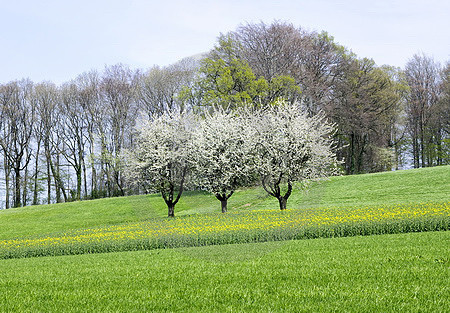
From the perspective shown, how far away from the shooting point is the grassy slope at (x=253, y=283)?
5699mm

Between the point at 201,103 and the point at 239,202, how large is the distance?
13895 millimetres

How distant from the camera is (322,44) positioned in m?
45.5

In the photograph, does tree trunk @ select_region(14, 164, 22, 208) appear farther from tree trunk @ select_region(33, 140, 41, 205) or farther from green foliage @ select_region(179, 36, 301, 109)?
green foliage @ select_region(179, 36, 301, 109)

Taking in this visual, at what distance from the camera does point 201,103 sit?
43469 millimetres

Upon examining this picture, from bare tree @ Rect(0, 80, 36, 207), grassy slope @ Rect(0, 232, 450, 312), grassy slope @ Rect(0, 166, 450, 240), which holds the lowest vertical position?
grassy slope @ Rect(0, 166, 450, 240)

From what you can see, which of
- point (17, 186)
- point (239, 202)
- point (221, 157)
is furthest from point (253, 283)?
point (17, 186)

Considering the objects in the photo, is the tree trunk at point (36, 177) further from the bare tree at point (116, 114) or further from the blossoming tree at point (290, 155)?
the blossoming tree at point (290, 155)

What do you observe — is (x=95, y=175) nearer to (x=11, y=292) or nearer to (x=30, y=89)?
(x=30, y=89)

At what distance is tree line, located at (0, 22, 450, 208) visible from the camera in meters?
42.6

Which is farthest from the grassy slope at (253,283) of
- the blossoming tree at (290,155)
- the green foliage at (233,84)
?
the green foliage at (233,84)

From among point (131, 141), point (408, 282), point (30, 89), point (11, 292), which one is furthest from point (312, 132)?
point (30, 89)

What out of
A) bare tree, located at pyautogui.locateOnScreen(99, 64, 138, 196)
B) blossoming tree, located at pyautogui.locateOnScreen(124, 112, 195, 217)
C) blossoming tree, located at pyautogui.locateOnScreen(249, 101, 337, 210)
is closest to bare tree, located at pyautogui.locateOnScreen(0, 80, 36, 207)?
bare tree, located at pyautogui.locateOnScreen(99, 64, 138, 196)

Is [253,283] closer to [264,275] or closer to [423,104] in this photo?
[264,275]

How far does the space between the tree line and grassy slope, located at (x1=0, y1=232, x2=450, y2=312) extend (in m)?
31.9
